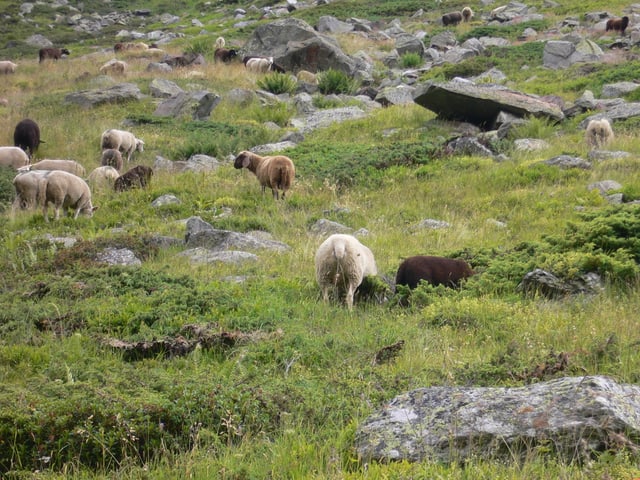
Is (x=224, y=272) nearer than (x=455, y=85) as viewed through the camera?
Yes

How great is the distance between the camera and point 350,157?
690 inches

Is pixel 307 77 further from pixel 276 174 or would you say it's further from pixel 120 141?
pixel 276 174

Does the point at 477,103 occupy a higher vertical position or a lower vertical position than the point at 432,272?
lower

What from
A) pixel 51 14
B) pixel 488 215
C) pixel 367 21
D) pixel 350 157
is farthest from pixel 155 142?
pixel 51 14

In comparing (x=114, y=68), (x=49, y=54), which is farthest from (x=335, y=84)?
(x=49, y=54)

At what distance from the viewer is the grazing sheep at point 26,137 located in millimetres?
19422

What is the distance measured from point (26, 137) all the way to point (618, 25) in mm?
26719

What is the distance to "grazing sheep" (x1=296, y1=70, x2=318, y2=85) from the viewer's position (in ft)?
94.1

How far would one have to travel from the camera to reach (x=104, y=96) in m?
25.3

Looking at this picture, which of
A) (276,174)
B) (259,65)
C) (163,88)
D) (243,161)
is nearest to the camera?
(276,174)

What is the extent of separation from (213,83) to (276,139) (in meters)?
8.92

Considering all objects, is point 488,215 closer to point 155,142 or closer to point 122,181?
point 122,181

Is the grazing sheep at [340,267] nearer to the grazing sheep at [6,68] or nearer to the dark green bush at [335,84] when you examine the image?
the dark green bush at [335,84]

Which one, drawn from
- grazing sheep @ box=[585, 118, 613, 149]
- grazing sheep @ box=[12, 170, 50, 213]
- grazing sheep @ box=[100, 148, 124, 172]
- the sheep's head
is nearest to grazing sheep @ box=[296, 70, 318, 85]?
grazing sheep @ box=[100, 148, 124, 172]
